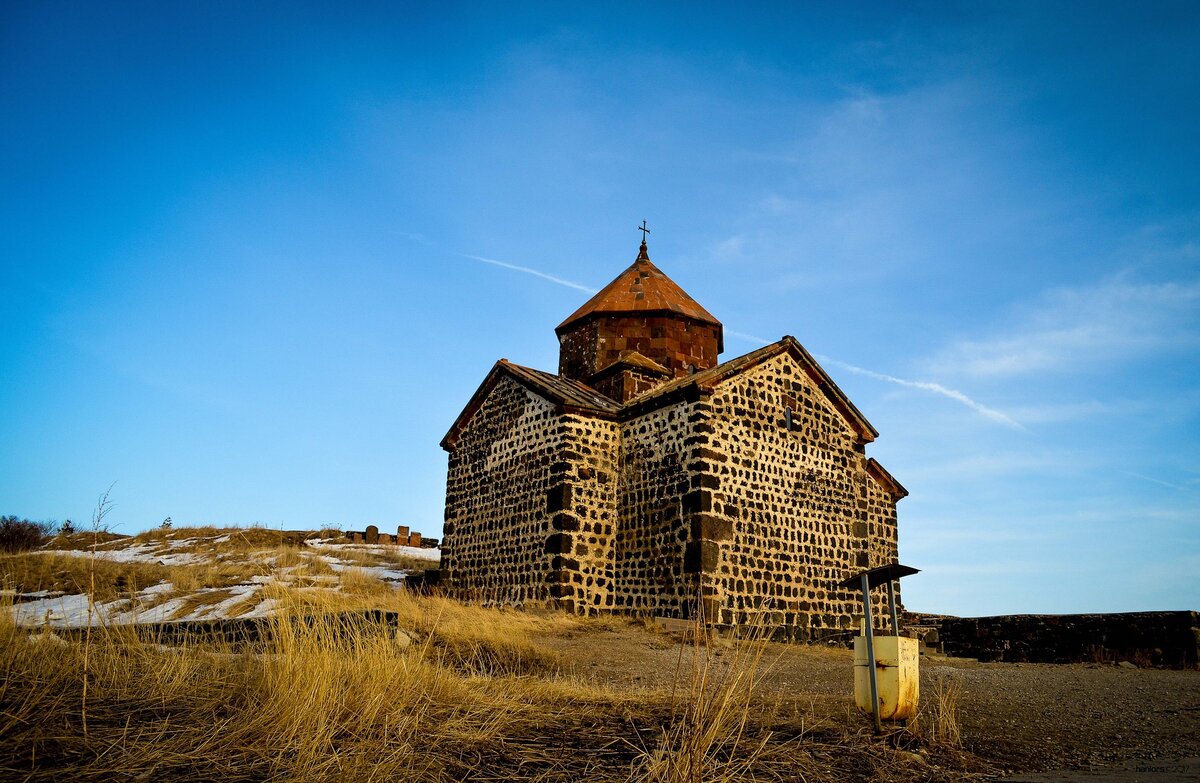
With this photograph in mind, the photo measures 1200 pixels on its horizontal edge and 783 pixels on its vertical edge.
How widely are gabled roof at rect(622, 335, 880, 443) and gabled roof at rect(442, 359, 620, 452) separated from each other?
2.44 feet

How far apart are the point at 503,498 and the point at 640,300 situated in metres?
6.71

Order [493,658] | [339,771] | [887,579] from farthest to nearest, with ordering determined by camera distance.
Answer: [493,658]
[887,579]
[339,771]

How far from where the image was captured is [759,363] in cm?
1599

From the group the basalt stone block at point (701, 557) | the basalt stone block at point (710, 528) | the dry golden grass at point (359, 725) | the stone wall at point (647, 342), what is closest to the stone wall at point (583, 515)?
the basalt stone block at point (701, 557)

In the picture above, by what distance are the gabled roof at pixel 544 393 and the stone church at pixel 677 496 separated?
56mm

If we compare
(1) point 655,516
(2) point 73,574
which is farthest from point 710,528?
(2) point 73,574

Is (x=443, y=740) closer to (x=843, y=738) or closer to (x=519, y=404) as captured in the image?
(x=843, y=738)

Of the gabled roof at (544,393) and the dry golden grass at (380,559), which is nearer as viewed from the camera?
the gabled roof at (544,393)

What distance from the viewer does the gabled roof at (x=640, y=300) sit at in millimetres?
19938

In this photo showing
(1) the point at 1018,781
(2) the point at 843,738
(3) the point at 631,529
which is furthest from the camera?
(3) the point at 631,529

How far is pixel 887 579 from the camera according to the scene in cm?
607

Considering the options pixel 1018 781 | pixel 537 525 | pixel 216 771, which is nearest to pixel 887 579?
pixel 1018 781

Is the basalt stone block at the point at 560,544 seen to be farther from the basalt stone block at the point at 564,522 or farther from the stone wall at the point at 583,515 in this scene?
the basalt stone block at the point at 564,522

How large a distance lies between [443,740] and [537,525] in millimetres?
11577
